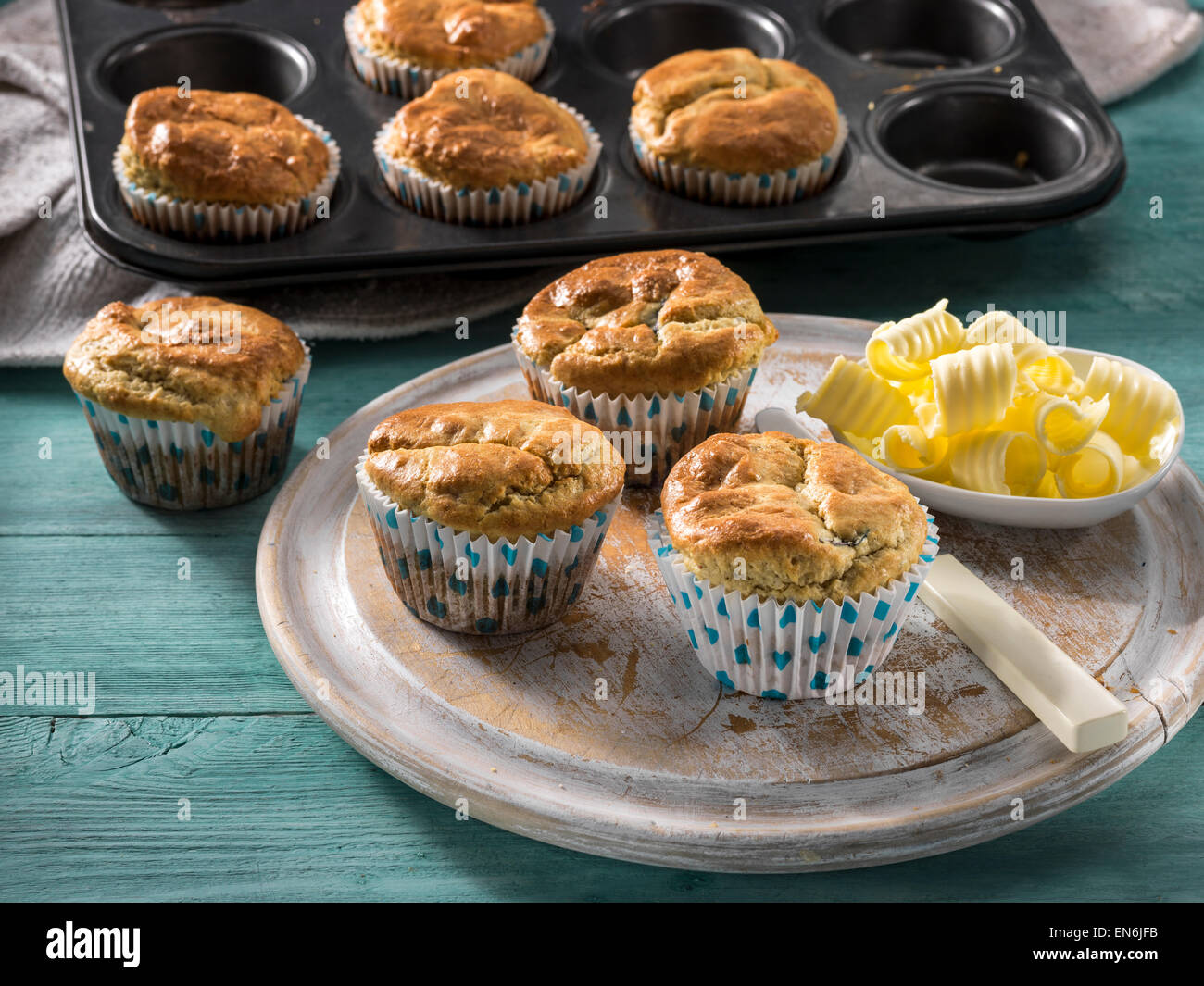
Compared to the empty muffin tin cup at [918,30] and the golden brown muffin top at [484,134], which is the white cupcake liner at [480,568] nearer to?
the golden brown muffin top at [484,134]

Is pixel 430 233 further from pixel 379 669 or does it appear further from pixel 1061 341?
pixel 1061 341

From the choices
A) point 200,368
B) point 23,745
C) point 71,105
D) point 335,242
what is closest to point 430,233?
point 335,242

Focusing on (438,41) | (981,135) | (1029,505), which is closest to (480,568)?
(1029,505)

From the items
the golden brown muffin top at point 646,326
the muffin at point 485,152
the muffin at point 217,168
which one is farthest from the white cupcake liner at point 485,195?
the golden brown muffin top at point 646,326

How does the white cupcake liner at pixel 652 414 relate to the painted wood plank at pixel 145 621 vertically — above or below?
above

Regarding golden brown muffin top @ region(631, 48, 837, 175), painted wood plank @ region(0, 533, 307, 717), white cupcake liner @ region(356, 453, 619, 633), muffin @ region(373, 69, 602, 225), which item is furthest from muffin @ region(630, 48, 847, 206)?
painted wood plank @ region(0, 533, 307, 717)

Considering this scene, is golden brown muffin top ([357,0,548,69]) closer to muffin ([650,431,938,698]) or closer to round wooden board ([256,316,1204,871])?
round wooden board ([256,316,1204,871])

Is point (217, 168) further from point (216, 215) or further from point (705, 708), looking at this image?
point (705, 708)
